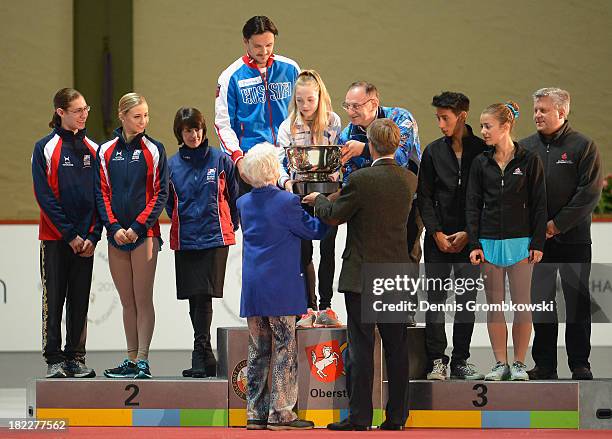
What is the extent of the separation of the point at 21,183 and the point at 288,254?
7592 millimetres

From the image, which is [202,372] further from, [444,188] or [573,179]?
[573,179]

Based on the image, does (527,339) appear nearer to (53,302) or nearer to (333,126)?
(333,126)

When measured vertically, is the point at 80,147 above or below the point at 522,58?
below

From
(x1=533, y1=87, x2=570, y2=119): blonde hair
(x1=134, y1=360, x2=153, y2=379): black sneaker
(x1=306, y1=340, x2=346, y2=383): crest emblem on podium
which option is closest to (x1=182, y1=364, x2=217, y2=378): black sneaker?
(x1=134, y1=360, x2=153, y2=379): black sneaker

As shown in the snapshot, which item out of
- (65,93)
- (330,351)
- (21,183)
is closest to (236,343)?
(330,351)

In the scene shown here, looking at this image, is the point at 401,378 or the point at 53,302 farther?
the point at 53,302

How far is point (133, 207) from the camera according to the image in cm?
680

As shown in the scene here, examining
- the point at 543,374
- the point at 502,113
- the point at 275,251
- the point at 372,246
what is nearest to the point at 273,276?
the point at 275,251

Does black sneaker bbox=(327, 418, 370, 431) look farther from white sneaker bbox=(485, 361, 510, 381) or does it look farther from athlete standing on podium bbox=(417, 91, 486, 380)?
white sneaker bbox=(485, 361, 510, 381)

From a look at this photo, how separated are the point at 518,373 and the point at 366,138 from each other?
1.67 metres

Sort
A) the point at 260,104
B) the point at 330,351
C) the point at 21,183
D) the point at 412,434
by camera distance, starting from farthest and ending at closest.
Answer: the point at 21,183, the point at 260,104, the point at 330,351, the point at 412,434

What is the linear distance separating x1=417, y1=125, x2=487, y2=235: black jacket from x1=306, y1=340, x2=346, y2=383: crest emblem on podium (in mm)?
905

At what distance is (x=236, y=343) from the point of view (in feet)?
21.4

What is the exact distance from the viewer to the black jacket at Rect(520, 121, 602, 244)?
21.8 feet
